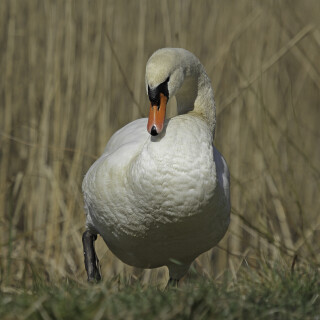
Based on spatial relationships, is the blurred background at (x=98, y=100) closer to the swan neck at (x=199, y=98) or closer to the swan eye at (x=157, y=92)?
the swan neck at (x=199, y=98)

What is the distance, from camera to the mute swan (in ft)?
8.18

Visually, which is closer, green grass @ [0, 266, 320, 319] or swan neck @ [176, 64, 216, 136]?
green grass @ [0, 266, 320, 319]

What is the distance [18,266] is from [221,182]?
1991mm

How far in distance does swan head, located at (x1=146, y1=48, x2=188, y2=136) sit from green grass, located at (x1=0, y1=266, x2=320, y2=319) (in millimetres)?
623

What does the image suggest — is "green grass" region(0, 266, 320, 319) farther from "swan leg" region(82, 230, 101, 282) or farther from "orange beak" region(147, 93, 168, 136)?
"swan leg" region(82, 230, 101, 282)

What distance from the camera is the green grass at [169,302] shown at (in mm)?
1880

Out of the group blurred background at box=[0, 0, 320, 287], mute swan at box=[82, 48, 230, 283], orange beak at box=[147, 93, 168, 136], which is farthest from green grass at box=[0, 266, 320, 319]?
blurred background at box=[0, 0, 320, 287]

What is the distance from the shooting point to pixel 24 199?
4.49m

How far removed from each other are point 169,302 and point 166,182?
611 millimetres

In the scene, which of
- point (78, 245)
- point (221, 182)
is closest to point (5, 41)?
point (78, 245)

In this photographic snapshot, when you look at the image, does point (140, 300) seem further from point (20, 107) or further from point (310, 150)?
point (310, 150)

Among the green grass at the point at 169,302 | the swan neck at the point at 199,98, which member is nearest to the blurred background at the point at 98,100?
the swan neck at the point at 199,98

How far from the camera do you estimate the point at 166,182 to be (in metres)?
2.49

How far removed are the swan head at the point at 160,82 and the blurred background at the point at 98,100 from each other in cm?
156
